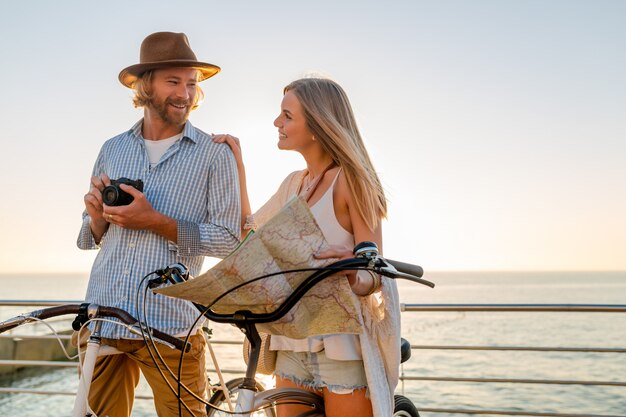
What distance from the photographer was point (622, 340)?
28484 millimetres

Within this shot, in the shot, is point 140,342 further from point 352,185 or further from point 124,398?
point 352,185

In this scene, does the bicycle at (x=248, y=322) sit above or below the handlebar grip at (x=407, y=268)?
below

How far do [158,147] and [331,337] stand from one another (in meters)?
0.93

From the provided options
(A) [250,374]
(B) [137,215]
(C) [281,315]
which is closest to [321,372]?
(A) [250,374]

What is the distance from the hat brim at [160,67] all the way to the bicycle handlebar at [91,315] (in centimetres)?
86

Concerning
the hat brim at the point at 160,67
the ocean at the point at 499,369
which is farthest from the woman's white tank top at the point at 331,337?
the ocean at the point at 499,369

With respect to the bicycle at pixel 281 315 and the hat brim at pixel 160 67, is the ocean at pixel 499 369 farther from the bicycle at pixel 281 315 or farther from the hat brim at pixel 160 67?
the hat brim at pixel 160 67

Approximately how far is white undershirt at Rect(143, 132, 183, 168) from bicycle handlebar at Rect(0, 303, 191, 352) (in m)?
0.63

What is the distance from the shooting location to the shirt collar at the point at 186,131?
2225mm

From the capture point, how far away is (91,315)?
5.72 feet

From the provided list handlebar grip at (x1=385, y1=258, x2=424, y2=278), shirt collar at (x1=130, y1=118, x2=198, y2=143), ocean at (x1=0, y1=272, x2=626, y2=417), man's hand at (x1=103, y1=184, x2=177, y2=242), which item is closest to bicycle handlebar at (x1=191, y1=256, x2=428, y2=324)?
handlebar grip at (x1=385, y1=258, x2=424, y2=278)

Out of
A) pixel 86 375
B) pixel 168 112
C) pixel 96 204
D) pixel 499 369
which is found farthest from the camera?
pixel 499 369

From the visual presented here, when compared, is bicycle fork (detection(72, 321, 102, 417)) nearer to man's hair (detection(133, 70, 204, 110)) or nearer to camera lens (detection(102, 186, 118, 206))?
camera lens (detection(102, 186, 118, 206))

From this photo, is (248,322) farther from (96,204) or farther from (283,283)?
(96,204)
